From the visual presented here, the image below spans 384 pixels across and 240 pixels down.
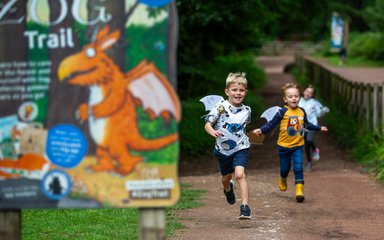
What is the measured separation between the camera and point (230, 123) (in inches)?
346

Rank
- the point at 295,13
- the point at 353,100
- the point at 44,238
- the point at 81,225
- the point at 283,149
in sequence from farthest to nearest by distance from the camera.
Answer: the point at 295,13, the point at 353,100, the point at 283,149, the point at 81,225, the point at 44,238

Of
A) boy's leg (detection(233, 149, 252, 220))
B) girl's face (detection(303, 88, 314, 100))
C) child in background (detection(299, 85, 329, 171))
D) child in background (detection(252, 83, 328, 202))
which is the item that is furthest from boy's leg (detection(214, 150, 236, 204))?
girl's face (detection(303, 88, 314, 100))

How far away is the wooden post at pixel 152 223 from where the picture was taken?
455 centimetres

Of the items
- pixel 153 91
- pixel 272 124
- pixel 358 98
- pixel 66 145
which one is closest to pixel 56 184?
pixel 66 145

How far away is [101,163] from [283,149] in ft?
20.0

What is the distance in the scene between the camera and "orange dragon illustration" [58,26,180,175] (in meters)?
4.54

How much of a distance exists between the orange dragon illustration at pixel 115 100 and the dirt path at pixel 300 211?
3370mm

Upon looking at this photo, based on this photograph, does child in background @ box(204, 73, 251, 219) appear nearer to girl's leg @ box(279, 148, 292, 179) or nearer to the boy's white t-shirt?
the boy's white t-shirt

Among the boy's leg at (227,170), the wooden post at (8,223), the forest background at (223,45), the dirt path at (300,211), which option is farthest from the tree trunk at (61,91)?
the forest background at (223,45)

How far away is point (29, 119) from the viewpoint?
15.3ft

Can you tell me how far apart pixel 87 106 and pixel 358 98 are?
44.1 feet

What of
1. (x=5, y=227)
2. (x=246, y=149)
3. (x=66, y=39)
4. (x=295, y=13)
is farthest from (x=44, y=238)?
(x=295, y=13)

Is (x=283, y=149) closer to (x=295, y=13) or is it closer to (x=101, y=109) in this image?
(x=101, y=109)

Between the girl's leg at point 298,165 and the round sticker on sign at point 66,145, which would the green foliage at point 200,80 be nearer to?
the girl's leg at point 298,165
